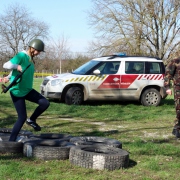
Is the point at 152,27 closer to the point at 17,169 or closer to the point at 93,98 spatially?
the point at 93,98

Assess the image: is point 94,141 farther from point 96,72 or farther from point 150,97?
point 150,97

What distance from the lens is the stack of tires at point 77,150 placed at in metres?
4.55

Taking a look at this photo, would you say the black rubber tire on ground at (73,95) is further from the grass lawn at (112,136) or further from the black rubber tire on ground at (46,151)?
the black rubber tire on ground at (46,151)

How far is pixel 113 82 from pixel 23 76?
7764 millimetres

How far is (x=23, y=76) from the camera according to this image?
530 centimetres

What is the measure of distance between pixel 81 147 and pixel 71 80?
306 inches

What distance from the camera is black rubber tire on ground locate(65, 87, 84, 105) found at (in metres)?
12.7

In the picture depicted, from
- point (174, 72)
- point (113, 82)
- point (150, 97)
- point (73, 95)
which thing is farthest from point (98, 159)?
point (150, 97)

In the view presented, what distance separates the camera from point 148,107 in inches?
505

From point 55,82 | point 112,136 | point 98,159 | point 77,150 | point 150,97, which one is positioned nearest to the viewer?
point 98,159

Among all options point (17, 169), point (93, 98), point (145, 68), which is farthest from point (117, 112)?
point (17, 169)

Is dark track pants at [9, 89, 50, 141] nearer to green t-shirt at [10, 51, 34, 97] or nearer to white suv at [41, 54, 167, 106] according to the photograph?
green t-shirt at [10, 51, 34, 97]

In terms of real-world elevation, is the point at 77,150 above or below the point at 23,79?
below

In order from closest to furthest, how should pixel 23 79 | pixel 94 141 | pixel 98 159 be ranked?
pixel 98 159 < pixel 23 79 < pixel 94 141
